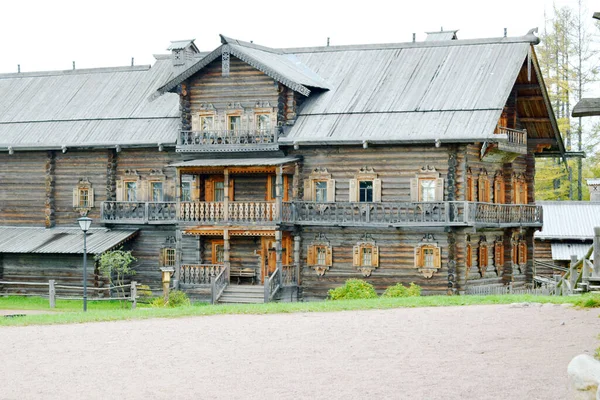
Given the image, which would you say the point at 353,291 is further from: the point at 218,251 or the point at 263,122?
the point at 263,122

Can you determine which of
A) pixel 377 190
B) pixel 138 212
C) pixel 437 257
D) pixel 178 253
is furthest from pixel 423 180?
pixel 138 212

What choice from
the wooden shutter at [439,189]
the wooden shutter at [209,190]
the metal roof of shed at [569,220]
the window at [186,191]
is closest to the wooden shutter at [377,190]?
the wooden shutter at [439,189]

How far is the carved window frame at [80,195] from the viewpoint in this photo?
A: 46562mm

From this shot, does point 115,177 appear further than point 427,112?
Yes

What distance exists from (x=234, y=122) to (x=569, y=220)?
1806 centimetres

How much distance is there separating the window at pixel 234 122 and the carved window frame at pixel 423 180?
733 centimetres

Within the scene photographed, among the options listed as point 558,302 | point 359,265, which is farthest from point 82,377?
point 359,265

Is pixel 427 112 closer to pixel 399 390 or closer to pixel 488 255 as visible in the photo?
pixel 488 255

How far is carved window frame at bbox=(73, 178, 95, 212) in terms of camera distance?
46562 mm

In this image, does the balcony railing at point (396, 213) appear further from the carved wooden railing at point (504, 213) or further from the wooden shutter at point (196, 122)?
the wooden shutter at point (196, 122)

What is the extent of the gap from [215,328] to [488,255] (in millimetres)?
19882

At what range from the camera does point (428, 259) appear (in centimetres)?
4038

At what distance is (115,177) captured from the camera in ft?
151

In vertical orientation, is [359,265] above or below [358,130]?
below
